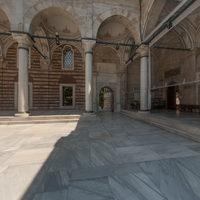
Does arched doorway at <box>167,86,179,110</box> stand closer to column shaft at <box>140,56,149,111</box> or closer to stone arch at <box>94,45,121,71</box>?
stone arch at <box>94,45,121,71</box>

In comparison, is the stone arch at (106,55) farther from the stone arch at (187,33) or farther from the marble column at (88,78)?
the stone arch at (187,33)

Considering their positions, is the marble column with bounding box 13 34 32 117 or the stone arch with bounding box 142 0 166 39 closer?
the marble column with bounding box 13 34 32 117

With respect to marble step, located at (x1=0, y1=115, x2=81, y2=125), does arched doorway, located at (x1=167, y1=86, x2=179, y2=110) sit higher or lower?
higher

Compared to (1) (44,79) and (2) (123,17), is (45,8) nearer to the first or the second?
(2) (123,17)

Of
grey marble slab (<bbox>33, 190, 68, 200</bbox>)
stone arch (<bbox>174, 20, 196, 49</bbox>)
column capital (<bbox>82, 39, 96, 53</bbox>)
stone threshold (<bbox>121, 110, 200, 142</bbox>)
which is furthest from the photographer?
stone arch (<bbox>174, 20, 196, 49</bbox>)

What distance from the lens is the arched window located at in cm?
1672

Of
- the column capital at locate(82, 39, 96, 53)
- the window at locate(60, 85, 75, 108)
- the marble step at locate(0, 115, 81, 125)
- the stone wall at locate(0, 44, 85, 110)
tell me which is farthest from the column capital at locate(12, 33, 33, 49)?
the window at locate(60, 85, 75, 108)

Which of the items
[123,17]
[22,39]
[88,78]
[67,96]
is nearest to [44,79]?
[67,96]

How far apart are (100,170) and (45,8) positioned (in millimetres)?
10422

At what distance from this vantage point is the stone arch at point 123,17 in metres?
10.8

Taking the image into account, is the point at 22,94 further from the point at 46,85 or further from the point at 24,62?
the point at 46,85

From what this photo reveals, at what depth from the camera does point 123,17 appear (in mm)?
11383

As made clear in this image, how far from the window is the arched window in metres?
2.03

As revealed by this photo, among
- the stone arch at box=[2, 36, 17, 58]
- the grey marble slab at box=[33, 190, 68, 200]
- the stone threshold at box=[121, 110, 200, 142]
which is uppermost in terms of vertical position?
the stone arch at box=[2, 36, 17, 58]
